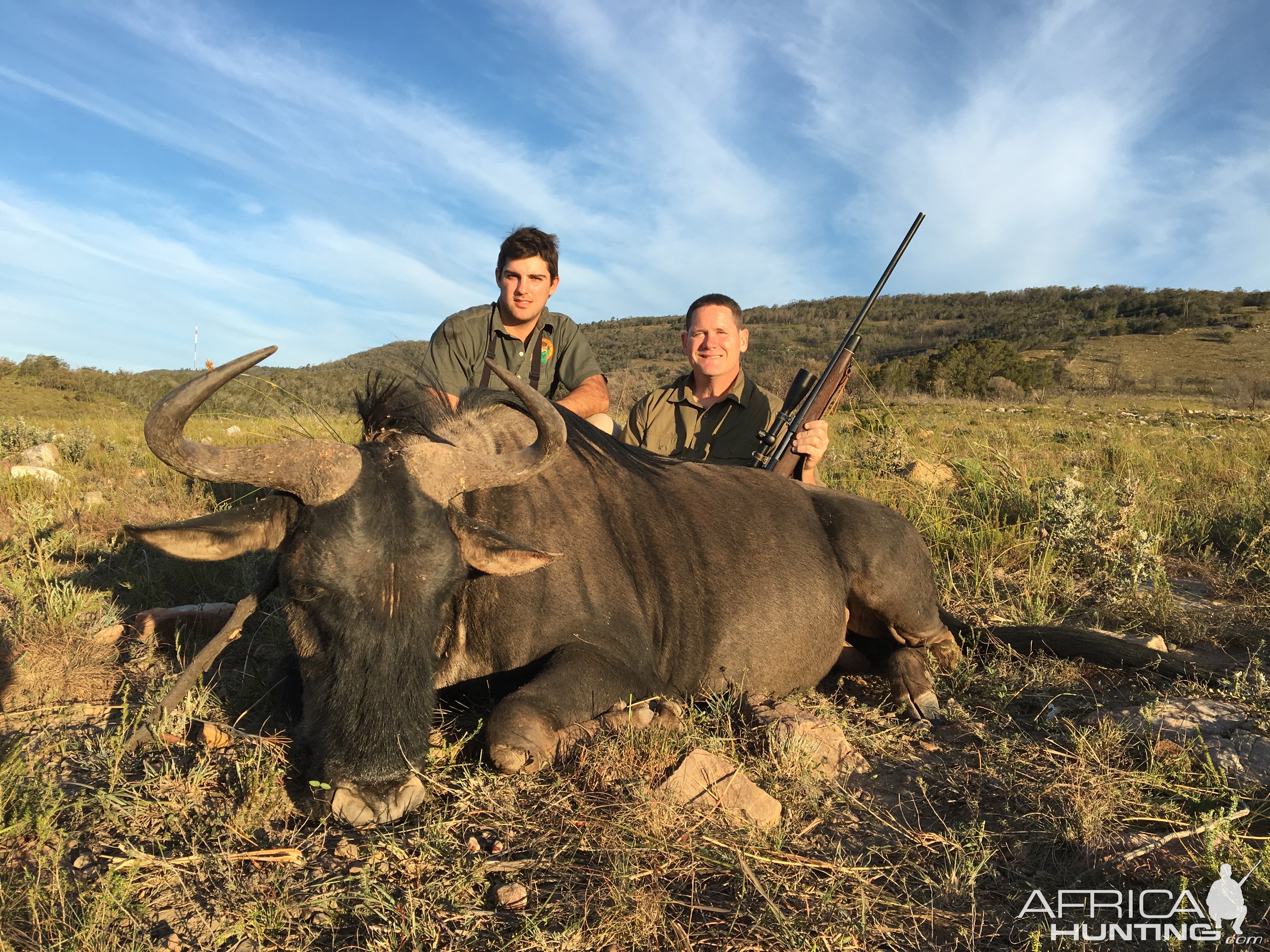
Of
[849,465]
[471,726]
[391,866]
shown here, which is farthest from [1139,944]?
[849,465]

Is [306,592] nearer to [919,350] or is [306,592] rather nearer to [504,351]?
[504,351]

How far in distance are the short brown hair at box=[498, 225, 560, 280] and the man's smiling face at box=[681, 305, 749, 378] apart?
1.34 meters

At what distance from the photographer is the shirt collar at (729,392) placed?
6.43 metres

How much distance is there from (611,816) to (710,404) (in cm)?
439

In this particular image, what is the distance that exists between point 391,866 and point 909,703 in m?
2.64

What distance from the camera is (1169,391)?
35.8 m

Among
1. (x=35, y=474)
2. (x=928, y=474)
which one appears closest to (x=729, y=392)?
(x=928, y=474)

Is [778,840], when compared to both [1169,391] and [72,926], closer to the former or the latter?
[72,926]

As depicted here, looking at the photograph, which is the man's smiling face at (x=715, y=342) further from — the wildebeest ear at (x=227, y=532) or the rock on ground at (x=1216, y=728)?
the wildebeest ear at (x=227, y=532)

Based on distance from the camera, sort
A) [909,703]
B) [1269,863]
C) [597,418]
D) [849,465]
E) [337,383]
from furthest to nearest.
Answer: [337,383] → [849,465] → [597,418] → [909,703] → [1269,863]

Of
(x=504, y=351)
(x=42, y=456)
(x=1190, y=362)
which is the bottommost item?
(x=42, y=456)

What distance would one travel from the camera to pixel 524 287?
6.26m

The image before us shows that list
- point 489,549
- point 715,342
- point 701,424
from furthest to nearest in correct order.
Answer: point 701,424 → point 715,342 → point 489,549

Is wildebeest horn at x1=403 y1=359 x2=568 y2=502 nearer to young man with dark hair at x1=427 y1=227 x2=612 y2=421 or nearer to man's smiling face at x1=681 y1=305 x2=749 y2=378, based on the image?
young man with dark hair at x1=427 y1=227 x2=612 y2=421
